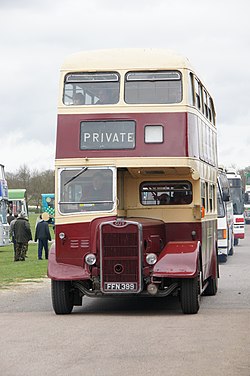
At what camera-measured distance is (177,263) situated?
15.8 metres

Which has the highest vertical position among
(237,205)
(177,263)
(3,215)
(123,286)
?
(237,205)

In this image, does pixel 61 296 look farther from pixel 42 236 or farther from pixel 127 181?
pixel 42 236

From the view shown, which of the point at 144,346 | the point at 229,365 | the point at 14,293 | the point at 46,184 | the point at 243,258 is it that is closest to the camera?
the point at 229,365

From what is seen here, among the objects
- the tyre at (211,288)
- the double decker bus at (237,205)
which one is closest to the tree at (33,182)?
the double decker bus at (237,205)

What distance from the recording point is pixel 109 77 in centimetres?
1688

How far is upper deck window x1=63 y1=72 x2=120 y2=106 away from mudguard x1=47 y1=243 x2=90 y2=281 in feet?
9.18

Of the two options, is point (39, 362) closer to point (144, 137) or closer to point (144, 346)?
point (144, 346)

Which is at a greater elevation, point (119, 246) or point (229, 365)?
point (119, 246)

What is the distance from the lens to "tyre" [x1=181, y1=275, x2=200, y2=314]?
623 inches

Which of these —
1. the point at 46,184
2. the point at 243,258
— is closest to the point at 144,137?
the point at 243,258

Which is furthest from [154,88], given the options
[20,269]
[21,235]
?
[21,235]

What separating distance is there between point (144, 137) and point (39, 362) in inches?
251

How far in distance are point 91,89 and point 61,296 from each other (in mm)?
3639

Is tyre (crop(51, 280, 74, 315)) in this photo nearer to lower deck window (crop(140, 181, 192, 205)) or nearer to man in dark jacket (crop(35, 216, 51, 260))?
lower deck window (crop(140, 181, 192, 205))
